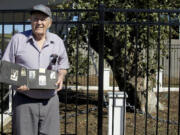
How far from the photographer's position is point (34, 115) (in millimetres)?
3068

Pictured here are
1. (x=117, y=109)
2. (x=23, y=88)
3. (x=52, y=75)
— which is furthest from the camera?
(x=117, y=109)

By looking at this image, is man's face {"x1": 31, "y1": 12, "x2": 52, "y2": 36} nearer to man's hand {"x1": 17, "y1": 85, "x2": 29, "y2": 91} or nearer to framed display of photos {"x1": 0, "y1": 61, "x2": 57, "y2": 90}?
framed display of photos {"x1": 0, "y1": 61, "x2": 57, "y2": 90}

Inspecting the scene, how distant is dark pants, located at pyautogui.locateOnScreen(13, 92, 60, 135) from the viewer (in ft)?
10.0

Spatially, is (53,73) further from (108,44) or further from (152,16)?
(108,44)

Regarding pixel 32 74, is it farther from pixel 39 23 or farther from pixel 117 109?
pixel 117 109

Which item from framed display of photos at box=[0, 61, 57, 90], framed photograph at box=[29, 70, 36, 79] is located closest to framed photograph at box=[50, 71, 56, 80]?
framed display of photos at box=[0, 61, 57, 90]

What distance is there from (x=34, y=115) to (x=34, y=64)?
1.59 ft

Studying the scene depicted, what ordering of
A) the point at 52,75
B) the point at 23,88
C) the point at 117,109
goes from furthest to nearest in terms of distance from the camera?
1. the point at 117,109
2. the point at 52,75
3. the point at 23,88

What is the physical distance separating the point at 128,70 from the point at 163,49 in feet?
3.25

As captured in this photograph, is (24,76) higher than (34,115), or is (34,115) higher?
(24,76)

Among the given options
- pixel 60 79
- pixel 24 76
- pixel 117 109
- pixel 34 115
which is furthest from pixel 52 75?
pixel 117 109

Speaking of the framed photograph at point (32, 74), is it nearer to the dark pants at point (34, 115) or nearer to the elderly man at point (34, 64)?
the elderly man at point (34, 64)

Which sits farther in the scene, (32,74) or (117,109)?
(117,109)

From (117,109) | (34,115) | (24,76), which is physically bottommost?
(117,109)
